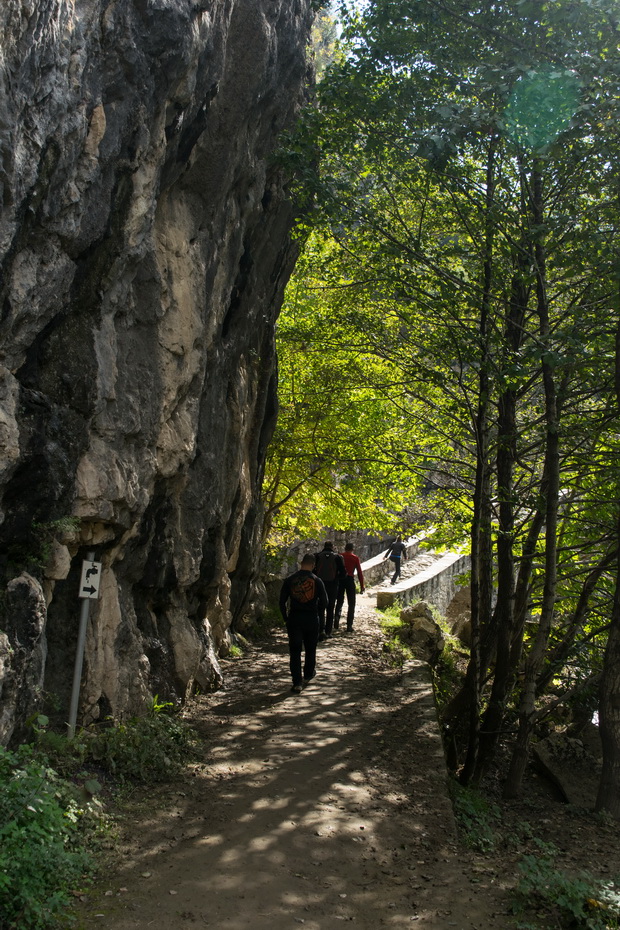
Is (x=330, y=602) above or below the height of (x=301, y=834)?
above

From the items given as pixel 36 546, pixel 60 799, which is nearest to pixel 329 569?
pixel 36 546

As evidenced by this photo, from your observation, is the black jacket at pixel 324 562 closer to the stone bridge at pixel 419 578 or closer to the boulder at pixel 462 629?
the boulder at pixel 462 629

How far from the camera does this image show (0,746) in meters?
4.91

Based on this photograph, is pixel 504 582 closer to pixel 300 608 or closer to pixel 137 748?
pixel 300 608

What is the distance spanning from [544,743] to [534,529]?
384cm

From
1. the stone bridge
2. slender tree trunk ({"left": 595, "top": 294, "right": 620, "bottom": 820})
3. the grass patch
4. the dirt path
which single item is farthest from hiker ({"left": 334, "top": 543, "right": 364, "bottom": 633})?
→ the grass patch

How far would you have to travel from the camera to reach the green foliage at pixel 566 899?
188 inches

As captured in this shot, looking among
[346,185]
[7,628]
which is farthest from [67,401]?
[346,185]

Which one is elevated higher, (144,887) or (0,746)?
(0,746)

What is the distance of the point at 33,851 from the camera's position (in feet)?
14.3

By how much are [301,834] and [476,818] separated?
2250mm

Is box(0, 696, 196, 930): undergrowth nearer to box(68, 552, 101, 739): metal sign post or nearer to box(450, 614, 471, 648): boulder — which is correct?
box(68, 552, 101, 739): metal sign post

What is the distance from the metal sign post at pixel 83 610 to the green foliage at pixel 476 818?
11.1 ft

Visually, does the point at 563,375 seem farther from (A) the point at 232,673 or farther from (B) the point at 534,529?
(A) the point at 232,673
